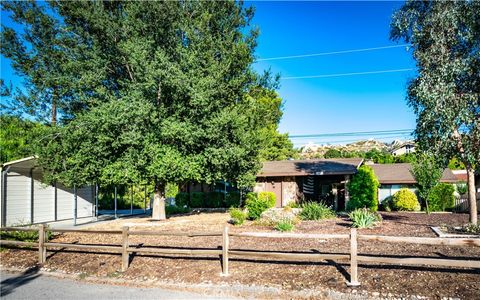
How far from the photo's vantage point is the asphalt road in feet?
25.0

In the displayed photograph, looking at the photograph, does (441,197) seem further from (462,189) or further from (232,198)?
(232,198)

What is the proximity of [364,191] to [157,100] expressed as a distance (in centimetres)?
1545

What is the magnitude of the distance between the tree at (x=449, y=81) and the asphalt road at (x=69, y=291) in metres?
11.4

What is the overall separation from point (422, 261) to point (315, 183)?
2425 cm

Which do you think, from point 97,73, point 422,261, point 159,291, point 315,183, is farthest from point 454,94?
point 315,183

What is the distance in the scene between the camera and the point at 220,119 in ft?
52.8

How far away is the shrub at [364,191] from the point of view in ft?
79.2

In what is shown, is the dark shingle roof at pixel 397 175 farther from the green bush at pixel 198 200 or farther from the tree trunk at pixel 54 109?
the tree trunk at pixel 54 109

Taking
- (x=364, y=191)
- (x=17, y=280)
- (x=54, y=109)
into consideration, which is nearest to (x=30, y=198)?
(x=54, y=109)

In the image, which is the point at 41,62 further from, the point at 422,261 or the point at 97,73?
the point at 422,261

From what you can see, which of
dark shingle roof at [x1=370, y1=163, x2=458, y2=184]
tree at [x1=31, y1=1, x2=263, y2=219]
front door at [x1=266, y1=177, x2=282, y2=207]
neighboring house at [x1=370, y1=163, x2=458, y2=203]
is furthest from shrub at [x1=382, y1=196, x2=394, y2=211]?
tree at [x1=31, y1=1, x2=263, y2=219]

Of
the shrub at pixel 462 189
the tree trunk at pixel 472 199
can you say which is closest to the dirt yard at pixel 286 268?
the tree trunk at pixel 472 199

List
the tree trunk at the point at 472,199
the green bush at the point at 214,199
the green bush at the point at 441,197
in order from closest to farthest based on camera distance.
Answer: the tree trunk at the point at 472,199
the green bush at the point at 441,197
the green bush at the point at 214,199

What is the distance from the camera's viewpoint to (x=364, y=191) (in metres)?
24.3
